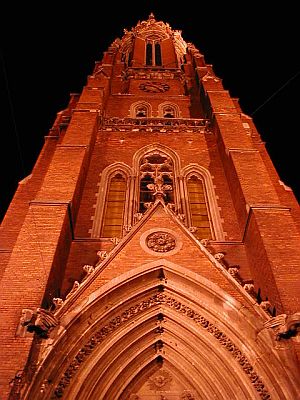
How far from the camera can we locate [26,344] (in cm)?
747

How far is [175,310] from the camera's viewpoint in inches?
360

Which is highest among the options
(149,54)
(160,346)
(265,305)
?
(149,54)

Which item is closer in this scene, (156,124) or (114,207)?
(114,207)

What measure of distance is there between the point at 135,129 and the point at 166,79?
692 centimetres

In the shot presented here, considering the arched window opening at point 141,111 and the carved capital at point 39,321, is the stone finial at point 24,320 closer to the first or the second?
the carved capital at point 39,321

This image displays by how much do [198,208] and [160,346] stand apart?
481 centimetres

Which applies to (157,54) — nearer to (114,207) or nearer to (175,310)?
(114,207)

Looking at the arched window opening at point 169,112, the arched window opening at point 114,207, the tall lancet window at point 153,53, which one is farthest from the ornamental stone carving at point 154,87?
the arched window opening at point 114,207

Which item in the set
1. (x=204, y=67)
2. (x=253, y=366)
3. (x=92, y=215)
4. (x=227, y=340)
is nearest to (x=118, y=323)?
(x=227, y=340)

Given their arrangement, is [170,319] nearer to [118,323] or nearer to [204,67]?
[118,323]

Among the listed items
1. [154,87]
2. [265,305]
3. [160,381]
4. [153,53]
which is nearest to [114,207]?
[160,381]

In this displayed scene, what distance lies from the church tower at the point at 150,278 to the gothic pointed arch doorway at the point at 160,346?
0.07 ft

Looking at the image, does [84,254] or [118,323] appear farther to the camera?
[84,254]

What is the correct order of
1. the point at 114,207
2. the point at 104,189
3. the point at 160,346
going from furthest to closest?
1. the point at 104,189
2. the point at 114,207
3. the point at 160,346
